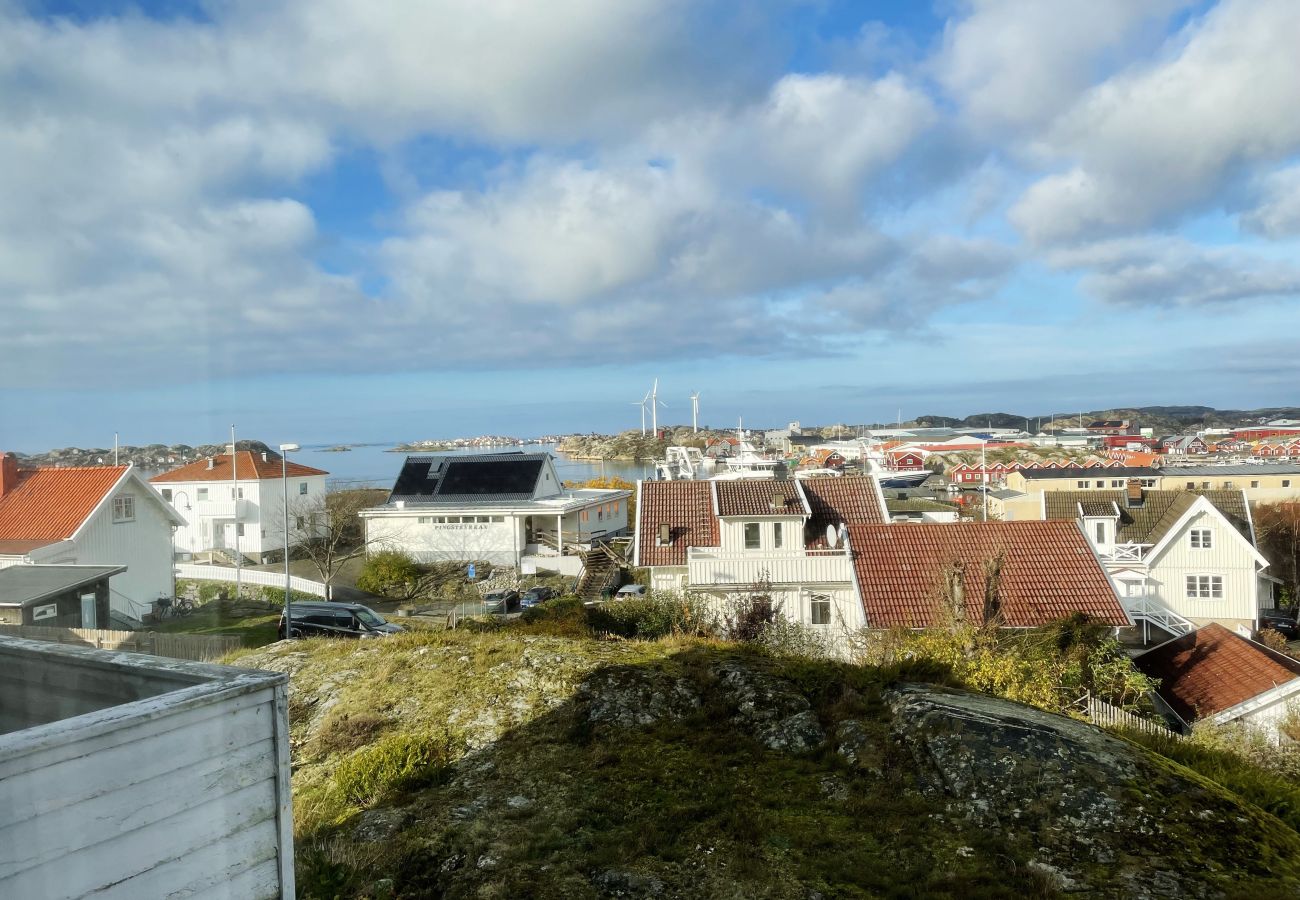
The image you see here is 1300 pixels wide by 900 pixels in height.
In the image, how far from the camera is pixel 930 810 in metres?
6.95

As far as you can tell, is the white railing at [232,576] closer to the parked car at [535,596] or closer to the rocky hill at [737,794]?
the parked car at [535,596]

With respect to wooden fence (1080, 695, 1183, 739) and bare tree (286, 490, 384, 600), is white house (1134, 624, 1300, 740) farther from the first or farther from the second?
bare tree (286, 490, 384, 600)

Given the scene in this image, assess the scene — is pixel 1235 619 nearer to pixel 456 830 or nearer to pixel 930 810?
pixel 930 810

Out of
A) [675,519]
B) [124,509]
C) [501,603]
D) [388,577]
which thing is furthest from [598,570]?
[124,509]

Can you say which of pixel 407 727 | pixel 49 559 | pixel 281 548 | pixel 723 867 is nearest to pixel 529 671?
pixel 407 727

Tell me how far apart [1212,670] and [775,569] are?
33.4ft

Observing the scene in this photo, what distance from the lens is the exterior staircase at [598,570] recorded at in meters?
29.8

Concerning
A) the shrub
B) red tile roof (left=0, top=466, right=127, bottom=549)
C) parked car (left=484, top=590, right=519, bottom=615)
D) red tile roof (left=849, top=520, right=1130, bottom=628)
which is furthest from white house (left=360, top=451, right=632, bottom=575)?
the shrub

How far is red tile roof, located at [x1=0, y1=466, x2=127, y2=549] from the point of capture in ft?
74.9

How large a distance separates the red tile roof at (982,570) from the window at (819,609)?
4.20 feet

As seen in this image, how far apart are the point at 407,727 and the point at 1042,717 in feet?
23.5

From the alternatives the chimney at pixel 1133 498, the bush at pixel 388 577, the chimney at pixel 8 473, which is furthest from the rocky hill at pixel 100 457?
the chimney at pixel 1133 498

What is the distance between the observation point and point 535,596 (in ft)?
95.6

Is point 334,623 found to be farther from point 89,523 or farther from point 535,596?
point 535,596
